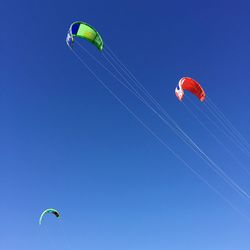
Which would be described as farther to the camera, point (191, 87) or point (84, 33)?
point (191, 87)

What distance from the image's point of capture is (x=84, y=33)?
2267cm

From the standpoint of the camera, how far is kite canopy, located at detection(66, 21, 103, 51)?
874 inches

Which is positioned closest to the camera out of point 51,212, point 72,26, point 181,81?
point 72,26

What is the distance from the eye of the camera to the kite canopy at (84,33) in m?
22.2

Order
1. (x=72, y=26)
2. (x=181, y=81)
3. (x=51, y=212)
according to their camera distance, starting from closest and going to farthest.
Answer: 1. (x=72, y=26)
2. (x=181, y=81)
3. (x=51, y=212)

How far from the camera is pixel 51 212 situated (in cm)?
3456

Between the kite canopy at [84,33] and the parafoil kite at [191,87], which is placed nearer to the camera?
the kite canopy at [84,33]

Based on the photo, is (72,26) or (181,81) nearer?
(72,26)

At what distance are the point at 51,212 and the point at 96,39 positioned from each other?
17.4m

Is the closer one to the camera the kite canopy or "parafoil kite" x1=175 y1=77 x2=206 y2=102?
the kite canopy

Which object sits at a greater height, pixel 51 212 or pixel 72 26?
pixel 72 26

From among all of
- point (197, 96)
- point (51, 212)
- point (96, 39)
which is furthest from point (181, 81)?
point (51, 212)

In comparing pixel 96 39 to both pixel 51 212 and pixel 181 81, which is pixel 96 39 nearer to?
pixel 181 81

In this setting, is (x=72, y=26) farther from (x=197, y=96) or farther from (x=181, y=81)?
(x=197, y=96)
